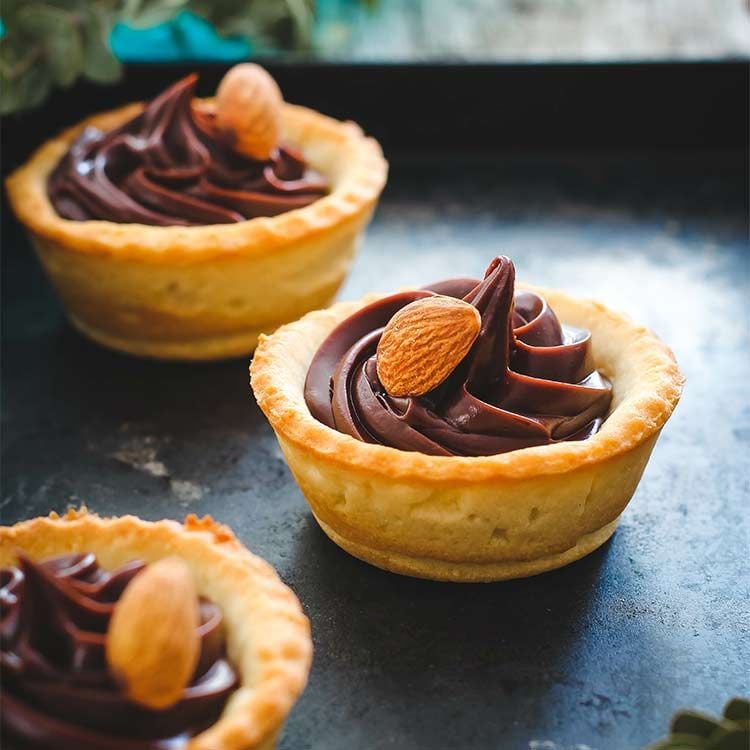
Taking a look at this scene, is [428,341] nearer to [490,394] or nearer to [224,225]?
[490,394]

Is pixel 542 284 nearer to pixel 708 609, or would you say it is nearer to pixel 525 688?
pixel 708 609

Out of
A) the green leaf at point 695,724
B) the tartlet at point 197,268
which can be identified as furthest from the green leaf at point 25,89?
the green leaf at point 695,724

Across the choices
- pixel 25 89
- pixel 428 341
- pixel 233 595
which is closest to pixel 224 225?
pixel 25 89

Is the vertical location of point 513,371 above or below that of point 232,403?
above

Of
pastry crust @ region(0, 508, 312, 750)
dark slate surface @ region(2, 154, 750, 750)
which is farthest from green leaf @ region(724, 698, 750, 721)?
pastry crust @ region(0, 508, 312, 750)

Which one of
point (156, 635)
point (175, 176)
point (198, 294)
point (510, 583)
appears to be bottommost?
point (510, 583)

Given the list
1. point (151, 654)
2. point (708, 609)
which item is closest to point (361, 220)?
point (708, 609)
